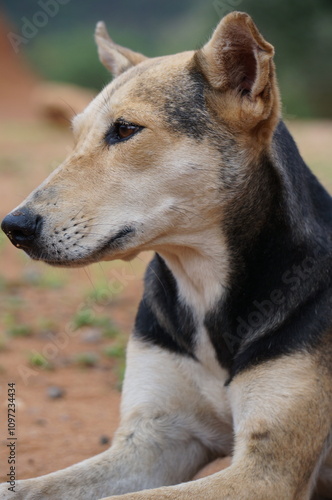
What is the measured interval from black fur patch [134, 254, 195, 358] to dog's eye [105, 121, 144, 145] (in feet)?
2.58

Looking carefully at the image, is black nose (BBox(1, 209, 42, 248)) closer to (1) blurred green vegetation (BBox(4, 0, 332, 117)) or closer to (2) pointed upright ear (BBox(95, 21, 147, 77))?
(2) pointed upright ear (BBox(95, 21, 147, 77))

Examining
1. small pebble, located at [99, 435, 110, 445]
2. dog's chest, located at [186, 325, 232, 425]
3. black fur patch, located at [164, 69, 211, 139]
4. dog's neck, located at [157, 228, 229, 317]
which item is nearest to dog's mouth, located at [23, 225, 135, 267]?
dog's neck, located at [157, 228, 229, 317]

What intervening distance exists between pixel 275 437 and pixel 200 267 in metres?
0.96

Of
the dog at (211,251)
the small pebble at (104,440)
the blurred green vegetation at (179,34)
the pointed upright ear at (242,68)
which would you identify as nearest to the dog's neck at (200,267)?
the dog at (211,251)

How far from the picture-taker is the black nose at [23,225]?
3686mm

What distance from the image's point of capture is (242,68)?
3.89 metres

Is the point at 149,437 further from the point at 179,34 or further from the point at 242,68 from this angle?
the point at 179,34

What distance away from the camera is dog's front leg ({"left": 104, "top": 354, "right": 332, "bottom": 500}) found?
139 inches

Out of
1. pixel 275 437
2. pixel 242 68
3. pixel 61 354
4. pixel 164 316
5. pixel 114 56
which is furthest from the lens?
pixel 61 354

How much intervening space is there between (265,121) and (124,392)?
1603 millimetres

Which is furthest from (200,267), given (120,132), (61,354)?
(61,354)

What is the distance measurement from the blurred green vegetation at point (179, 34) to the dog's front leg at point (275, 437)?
15.0 metres

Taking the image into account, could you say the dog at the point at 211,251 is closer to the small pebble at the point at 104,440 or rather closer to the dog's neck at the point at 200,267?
the dog's neck at the point at 200,267

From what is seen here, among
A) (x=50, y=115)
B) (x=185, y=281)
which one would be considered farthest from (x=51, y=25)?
(x=185, y=281)
